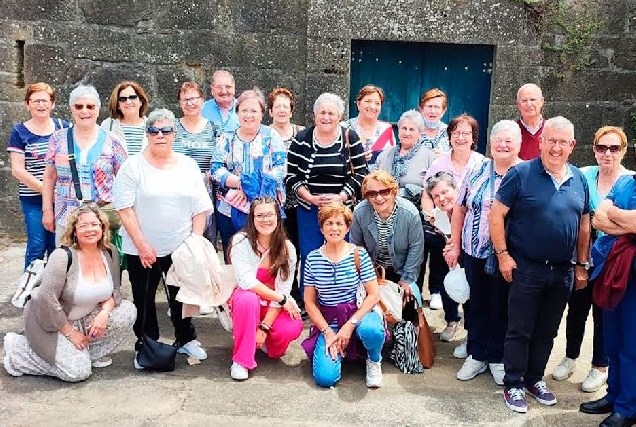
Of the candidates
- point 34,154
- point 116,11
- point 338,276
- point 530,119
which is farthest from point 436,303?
point 116,11

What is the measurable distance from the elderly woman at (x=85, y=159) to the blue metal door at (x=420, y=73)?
2.81 meters

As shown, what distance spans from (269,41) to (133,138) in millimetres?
2094

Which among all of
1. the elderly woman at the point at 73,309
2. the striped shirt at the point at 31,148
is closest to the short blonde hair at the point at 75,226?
the elderly woman at the point at 73,309

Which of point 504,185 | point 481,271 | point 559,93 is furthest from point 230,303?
point 559,93

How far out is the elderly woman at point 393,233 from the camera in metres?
4.47

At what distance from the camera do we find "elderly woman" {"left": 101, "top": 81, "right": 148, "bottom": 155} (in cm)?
500

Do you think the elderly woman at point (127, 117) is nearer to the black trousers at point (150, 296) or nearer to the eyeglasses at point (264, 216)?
the black trousers at point (150, 296)

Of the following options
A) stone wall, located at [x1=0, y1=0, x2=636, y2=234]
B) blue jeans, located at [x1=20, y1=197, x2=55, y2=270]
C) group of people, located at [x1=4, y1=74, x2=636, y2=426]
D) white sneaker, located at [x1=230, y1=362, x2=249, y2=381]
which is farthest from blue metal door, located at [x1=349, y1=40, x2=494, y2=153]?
white sneaker, located at [x1=230, y1=362, x2=249, y2=381]

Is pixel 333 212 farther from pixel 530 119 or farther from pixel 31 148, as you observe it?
pixel 31 148

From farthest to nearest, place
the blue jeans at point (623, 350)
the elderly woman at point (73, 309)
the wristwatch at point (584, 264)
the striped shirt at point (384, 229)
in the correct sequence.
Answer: the striped shirt at point (384, 229), the elderly woman at point (73, 309), the wristwatch at point (584, 264), the blue jeans at point (623, 350)

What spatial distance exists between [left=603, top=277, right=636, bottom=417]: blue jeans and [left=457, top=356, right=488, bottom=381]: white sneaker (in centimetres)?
81

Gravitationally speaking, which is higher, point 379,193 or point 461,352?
point 379,193

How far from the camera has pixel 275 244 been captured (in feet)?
14.7

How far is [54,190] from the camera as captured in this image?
192 inches
